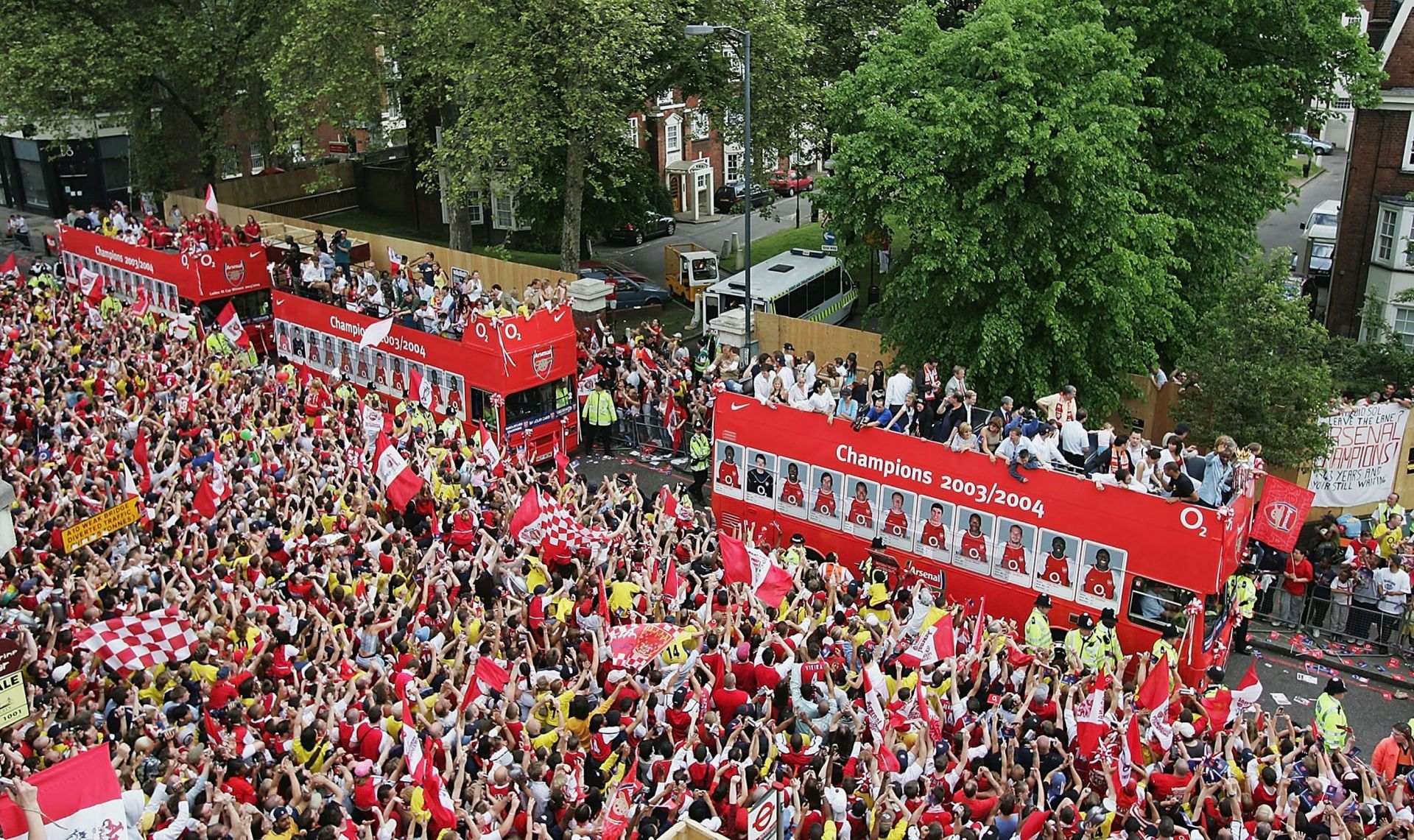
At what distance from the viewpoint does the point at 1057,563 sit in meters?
17.3

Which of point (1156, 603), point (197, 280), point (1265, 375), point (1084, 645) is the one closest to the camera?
point (1084, 645)

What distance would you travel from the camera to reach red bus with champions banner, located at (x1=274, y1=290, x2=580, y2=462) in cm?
2389

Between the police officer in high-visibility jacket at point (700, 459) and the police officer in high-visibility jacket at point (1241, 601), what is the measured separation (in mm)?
9245

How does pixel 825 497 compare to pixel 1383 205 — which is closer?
pixel 825 497

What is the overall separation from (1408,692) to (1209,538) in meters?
4.82

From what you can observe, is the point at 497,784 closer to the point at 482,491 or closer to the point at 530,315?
the point at 482,491

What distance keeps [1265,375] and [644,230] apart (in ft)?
93.9

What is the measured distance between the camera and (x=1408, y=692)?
17766 mm

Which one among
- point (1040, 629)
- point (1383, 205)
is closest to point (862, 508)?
point (1040, 629)

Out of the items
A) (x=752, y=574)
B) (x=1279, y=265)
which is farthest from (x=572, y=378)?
(x=1279, y=265)

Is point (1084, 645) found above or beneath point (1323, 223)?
beneath

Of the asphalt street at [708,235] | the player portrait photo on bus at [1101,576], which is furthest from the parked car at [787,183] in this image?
the player portrait photo on bus at [1101,576]

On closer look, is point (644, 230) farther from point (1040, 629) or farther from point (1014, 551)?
point (1040, 629)

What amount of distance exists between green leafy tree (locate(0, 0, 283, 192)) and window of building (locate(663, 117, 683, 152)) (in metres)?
16.3
